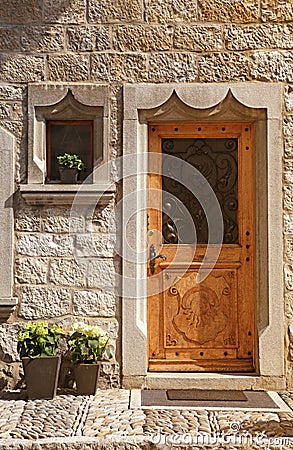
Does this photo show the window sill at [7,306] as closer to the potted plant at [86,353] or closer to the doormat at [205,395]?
the potted plant at [86,353]

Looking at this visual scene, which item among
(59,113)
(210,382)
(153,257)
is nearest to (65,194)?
(59,113)

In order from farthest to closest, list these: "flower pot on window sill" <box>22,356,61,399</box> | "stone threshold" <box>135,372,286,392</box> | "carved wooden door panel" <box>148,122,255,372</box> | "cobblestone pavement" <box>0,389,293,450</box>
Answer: "carved wooden door panel" <box>148,122,255,372</box>, "stone threshold" <box>135,372,286,392</box>, "flower pot on window sill" <box>22,356,61,399</box>, "cobblestone pavement" <box>0,389,293,450</box>

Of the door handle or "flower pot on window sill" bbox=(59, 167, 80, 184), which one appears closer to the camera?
"flower pot on window sill" bbox=(59, 167, 80, 184)

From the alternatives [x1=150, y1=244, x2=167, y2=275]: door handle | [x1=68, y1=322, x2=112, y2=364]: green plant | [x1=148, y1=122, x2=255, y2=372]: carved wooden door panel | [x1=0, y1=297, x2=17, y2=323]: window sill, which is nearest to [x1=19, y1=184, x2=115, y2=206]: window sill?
[x1=148, y1=122, x2=255, y2=372]: carved wooden door panel

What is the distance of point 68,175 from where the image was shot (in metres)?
5.32

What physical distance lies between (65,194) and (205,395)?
1.94m

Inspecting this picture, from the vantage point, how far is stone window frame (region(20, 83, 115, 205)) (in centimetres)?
528

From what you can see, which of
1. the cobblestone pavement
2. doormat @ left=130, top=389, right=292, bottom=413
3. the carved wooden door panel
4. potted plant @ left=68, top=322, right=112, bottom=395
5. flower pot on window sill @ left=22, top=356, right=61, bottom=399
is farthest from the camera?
the carved wooden door panel

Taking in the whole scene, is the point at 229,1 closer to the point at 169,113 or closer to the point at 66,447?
the point at 169,113

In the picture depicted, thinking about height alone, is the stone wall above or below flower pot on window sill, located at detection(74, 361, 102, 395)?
above

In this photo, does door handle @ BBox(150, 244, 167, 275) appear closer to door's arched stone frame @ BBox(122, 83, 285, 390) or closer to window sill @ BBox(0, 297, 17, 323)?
door's arched stone frame @ BBox(122, 83, 285, 390)

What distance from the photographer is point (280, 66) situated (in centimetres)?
534

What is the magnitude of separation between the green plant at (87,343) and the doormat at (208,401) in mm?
429

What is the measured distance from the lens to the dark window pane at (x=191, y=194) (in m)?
5.48
